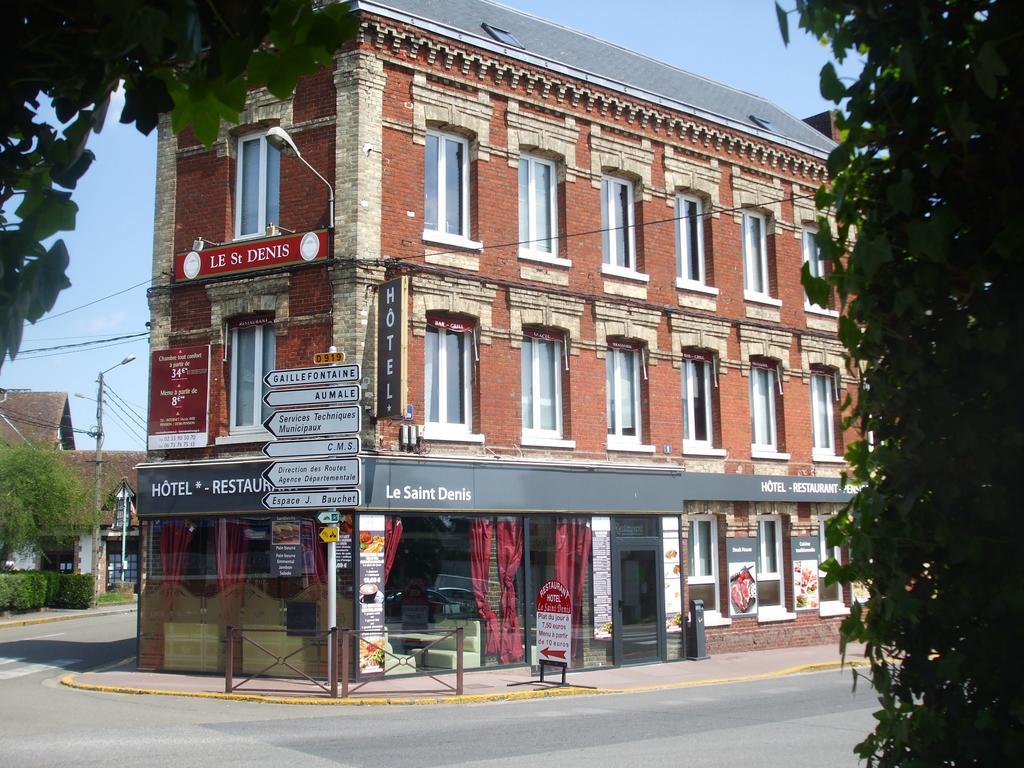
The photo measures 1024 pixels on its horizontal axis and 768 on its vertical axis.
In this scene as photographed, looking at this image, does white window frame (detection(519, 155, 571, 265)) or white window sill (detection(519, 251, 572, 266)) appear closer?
white window sill (detection(519, 251, 572, 266))

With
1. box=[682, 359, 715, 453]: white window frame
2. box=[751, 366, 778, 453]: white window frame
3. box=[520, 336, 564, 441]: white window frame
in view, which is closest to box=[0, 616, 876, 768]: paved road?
box=[520, 336, 564, 441]: white window frame

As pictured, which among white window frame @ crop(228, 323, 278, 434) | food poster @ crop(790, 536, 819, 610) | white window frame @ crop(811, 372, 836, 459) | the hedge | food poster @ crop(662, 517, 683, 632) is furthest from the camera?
the hedge

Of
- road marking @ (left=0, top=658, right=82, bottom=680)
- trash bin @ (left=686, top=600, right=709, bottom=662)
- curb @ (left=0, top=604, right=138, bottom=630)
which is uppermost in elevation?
trash bin @ (left=686, top=600, right=709, bottom=662)

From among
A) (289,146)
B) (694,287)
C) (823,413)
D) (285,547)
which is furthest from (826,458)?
(289,146)

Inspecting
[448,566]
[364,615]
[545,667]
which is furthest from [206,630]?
[545,667]

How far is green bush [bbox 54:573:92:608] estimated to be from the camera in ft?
125

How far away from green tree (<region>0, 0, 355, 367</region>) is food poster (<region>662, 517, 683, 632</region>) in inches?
681

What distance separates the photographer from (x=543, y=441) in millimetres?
18766

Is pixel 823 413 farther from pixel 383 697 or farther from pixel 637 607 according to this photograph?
pixel 383 697

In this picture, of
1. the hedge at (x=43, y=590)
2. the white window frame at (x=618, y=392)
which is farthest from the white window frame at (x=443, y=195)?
the hedge at (x=43, y=590)

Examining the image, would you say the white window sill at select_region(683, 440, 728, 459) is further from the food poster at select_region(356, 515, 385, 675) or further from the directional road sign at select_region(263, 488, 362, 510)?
the directional road sign at select_region(263, 488, 362, 510)

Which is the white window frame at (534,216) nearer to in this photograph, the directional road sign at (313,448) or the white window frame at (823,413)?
the directional road sign at (313,448)

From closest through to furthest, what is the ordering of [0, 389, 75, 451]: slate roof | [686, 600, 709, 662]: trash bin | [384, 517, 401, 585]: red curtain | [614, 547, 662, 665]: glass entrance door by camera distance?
[384, 517, 401, 585]: red curtain → [614, 547, 662, 665]: glass entrance door → [686, 600, 709, 662]: trash bin → [0, 389, 75, 451]: slate roof

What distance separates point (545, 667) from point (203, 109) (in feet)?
51.3
